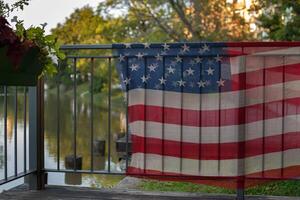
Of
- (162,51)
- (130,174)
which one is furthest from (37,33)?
(130,174)

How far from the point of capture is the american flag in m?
3.73

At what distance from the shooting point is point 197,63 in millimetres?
3803

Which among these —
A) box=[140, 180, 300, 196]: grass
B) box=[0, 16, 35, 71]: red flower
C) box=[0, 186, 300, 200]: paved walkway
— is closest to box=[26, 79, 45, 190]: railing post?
box=[0, 186, 300, 200]: paved walkway

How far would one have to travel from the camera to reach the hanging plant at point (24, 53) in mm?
2535

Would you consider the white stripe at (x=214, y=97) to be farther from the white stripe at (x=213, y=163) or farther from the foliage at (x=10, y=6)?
the foliage at (x=10, y=6)

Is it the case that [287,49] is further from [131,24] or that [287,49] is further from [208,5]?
[131,24]

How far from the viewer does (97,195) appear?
4.01m

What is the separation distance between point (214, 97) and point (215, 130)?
0.25m

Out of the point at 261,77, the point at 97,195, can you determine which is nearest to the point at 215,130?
the point at 261,77

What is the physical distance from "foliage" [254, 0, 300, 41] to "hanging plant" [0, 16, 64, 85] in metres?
6.86

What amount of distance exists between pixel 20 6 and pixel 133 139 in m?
1.48

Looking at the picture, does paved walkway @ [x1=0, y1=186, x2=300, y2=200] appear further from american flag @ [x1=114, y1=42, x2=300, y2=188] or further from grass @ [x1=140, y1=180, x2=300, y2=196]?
grass @ [x1=140, y1=180, x2=300, y2=196]

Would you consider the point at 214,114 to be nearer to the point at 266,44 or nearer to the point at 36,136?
the point at 266,44

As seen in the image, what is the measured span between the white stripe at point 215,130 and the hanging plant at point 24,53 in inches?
39.6
